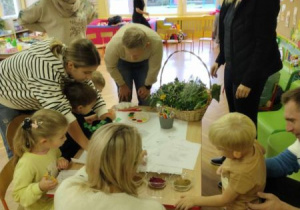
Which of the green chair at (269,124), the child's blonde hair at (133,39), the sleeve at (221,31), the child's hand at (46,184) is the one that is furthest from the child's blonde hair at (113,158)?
the green chair at (269,124)

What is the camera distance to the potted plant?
1829mm

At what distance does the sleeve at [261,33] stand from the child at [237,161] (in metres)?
0.63

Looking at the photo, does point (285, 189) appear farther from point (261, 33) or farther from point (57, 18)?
point (57, 18)

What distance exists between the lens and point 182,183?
128 cm

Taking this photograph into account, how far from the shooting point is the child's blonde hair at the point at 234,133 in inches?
47.3

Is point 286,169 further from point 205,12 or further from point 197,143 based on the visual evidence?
point 205,12

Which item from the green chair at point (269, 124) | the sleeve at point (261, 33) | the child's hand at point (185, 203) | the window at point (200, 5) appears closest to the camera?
the child's hand at point (185, 203)

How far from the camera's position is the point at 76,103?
5.65 feet

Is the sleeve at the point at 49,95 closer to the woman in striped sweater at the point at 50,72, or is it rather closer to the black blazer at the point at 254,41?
the woman in striped sweater at the point at 50,72

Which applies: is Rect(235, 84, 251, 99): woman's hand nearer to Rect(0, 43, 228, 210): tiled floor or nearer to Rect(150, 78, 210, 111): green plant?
Rect(150, 78, 210, 111): green plant

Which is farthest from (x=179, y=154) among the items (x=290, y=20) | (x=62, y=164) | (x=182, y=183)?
(x=290, y=20)

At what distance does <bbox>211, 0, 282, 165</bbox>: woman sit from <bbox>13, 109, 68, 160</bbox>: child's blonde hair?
1145 mm

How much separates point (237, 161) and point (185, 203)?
1.00 feet

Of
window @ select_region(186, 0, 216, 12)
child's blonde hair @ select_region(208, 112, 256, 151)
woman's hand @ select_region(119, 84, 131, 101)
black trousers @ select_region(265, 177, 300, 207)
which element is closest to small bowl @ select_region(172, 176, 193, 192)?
child's blonde hair @ select_region(208, 112, 256, 151)
